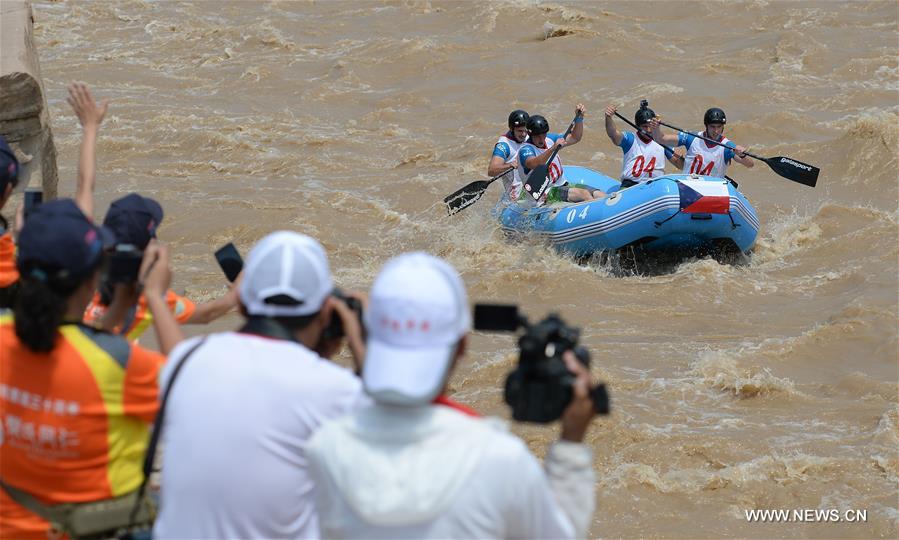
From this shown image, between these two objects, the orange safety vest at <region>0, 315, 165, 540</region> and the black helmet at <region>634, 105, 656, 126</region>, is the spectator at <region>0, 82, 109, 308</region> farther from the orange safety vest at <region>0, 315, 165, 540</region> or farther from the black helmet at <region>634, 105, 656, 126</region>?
the black helmet at <region>634, 105, 656, 126</region>

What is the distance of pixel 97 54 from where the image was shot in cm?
1883

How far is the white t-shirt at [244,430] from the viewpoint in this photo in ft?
7.92

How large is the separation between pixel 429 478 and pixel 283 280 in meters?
0.58

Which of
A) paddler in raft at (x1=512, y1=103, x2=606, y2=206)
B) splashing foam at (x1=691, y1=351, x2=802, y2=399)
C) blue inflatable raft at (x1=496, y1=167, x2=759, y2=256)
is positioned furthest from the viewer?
paddler in raft at (x1=512, y1=103, x2=606, y2=206)

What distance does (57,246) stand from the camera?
8.77 ft

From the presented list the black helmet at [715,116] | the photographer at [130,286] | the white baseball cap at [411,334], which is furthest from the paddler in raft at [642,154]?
the white baseball cap at [411,334]

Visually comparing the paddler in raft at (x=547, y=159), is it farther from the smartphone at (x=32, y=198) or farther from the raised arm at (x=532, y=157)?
the smartphone at (x=32, y=198)

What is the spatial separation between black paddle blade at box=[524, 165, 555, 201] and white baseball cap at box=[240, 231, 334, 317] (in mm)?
8184

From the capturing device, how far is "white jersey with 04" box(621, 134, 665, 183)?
437 inches

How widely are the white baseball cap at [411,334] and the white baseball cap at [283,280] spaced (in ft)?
1.08

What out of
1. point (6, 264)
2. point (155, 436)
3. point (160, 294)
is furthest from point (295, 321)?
point (6, 264)

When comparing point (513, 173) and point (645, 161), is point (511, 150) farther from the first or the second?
point (645, 161)

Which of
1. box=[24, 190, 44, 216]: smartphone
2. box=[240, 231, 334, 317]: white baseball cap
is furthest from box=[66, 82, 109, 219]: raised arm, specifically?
box=[240, 231, 334, 317]: white baseball cap

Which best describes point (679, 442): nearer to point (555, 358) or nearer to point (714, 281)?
point (714, 281)
